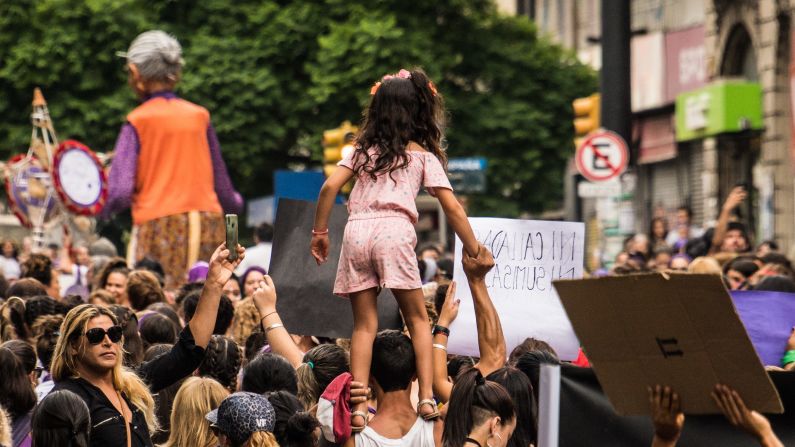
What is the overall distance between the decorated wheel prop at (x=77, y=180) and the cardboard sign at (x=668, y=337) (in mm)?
11370

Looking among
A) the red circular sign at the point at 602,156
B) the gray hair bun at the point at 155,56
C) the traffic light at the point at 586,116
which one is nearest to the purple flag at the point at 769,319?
the gray hair bun at the point at 155,56

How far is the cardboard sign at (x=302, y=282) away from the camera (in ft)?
27.6

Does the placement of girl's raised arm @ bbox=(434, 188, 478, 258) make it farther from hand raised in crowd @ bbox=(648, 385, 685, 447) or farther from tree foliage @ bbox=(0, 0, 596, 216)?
tree foliage @ bbox=(0, 0, 596, 216)

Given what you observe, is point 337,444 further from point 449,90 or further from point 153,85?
point 449,90

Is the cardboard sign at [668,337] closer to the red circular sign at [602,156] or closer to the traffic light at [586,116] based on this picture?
the red circular sign at [602,156]

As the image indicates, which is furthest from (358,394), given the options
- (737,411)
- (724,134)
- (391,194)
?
(724,134)

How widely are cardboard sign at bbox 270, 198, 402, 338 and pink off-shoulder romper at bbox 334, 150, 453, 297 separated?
1594 millimetres

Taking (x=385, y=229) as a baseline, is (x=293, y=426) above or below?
below

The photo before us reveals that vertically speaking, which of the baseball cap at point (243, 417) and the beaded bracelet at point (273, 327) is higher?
the beaded bracelet at point (273, 327)

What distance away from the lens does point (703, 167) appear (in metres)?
32.9

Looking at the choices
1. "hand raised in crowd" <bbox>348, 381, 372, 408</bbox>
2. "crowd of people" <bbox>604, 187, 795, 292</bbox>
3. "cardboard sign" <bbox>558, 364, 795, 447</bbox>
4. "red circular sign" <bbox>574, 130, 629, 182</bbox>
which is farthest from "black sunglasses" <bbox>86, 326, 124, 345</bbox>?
"red circular sign" <bbox>574, 130, 629, 182</bbox>

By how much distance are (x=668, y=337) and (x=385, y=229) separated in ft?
6.16

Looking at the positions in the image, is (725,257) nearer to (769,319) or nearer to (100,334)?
(769,319)

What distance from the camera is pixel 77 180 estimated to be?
16156mm
